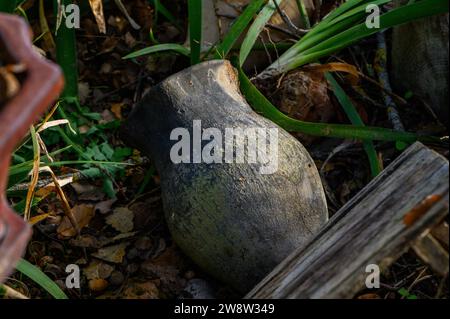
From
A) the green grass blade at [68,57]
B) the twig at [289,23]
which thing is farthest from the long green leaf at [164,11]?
the twig at [289,23]

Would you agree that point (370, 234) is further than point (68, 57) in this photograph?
No

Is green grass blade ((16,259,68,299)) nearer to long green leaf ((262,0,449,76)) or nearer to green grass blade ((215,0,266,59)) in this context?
green grass blade ((215,0,266,59))

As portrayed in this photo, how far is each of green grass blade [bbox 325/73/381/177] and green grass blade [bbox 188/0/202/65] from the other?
1.47ft

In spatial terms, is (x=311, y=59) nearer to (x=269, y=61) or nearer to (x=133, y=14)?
(x=269, y=61)

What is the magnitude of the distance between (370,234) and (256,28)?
3.57 feet

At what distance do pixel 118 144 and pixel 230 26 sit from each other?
21.8 inches

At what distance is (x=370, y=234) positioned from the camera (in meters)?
1.39

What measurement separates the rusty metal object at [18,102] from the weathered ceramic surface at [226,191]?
34.9 inches

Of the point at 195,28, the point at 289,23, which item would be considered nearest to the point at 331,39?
the point at 289,23

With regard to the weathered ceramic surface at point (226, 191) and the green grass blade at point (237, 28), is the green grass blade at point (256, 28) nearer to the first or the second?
the green grass blade at point (237, 28)

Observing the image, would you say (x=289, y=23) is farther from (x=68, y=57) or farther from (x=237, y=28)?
(x=68, y=57)

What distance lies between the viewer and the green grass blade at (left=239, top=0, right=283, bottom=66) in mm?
2270

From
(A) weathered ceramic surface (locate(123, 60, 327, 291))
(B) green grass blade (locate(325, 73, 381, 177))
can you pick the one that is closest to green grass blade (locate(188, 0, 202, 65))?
(A) weathered ceramic surface (locate(123, 60, 327, 291))
